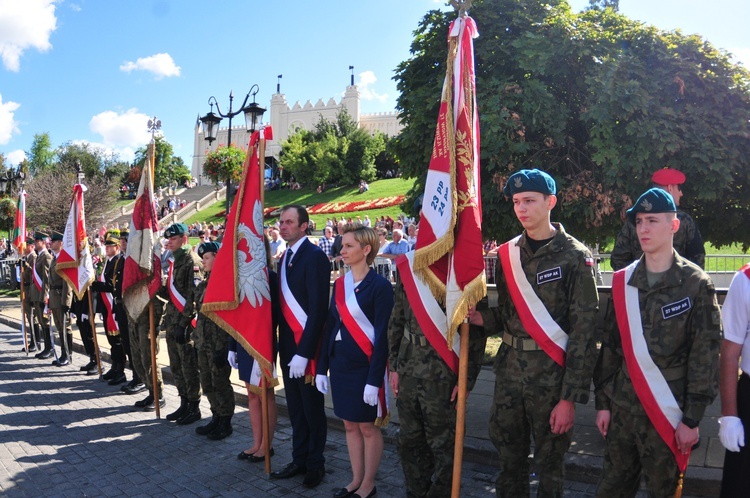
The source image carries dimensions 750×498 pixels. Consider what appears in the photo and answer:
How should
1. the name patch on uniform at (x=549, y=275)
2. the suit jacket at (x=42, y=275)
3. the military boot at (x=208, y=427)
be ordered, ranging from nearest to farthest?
the name patch on uniform at (x=549, y=275) → the military boot at (x=208, y=427) → the suit jacket at (x=42, y=275)

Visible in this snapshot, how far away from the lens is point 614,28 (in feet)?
24.8

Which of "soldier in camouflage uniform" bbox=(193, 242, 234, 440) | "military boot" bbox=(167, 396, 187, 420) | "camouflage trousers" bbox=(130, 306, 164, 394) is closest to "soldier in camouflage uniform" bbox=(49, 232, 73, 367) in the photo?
"camouflage trousers" bbox=(130, 306, 164, 394)

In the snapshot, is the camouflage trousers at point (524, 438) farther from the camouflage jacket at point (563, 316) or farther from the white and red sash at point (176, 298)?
the white and red sash at point (176, 298)

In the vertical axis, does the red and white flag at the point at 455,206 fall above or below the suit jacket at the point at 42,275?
above

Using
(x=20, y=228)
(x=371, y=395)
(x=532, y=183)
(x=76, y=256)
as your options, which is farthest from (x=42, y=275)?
Result: (x=532, y=183)

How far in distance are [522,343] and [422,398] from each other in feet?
2.72

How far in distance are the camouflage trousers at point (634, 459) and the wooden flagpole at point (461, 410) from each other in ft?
2.65

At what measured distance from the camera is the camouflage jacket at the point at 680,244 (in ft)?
15.1

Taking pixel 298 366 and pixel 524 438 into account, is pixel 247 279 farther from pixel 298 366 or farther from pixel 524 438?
pixel 524 438

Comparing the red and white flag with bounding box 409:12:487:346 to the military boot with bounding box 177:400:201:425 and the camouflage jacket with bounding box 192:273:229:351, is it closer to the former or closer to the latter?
the camouflage jacket with bounding box 192:273:229:351

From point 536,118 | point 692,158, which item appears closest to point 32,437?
point 536,118

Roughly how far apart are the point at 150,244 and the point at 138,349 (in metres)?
1.48

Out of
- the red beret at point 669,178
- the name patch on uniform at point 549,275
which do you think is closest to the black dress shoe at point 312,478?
the name patch on uniform at point 549,275

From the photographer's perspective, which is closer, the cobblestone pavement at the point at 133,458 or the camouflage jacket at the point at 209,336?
the cobblestone pavement at the point at 133,458
